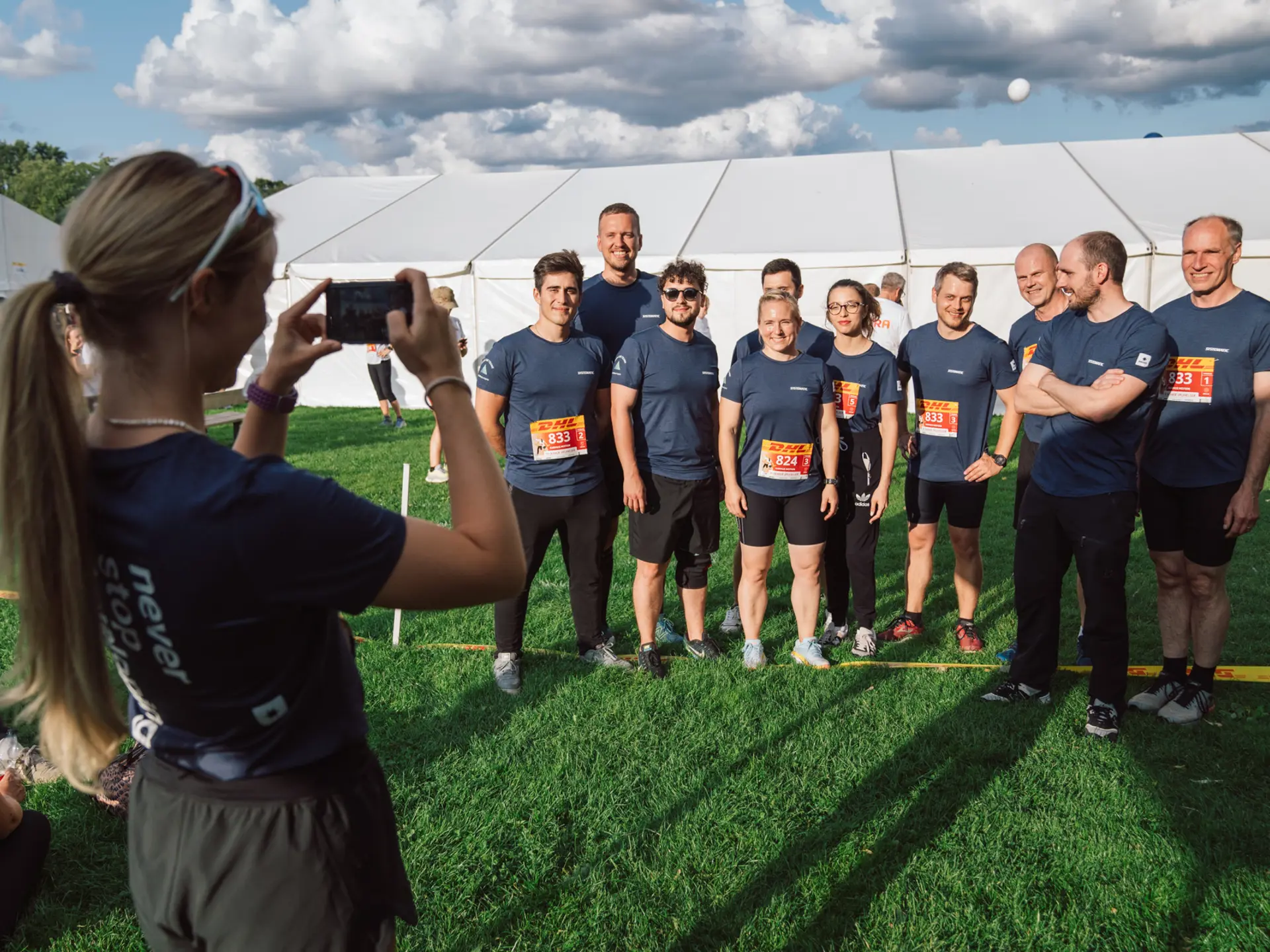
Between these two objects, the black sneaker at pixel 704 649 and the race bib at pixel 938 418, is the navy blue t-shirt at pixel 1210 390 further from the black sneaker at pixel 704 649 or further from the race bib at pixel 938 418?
the black sneaker at pixel 704 649

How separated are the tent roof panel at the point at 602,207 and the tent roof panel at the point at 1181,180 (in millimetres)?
6517

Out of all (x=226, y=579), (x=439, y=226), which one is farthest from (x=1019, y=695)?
(x=439, y=226)

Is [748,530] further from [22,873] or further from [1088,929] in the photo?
[22,873]

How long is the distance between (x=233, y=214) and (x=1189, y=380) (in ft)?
13.7

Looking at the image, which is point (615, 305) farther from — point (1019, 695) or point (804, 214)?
point (804, 214)

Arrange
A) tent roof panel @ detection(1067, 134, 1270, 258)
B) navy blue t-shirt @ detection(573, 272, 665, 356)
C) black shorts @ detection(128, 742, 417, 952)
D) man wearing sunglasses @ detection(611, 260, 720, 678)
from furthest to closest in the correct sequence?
tent roof panel @ detection(1067, 134, 1270, 258)
navy blue t-shirt @ detection(573, 272, 665, 356)
man wearing sunglasses @ detection(611, 260, 720, 678)
black shorts @ detection(128, 742, 417, 952)

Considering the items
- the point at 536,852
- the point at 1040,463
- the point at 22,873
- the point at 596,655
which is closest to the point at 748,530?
the point at 596,655

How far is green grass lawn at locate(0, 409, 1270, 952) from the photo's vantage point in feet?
9.28

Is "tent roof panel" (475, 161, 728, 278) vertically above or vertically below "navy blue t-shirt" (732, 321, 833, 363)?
above

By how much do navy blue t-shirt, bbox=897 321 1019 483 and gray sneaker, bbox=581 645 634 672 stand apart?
1970 mm

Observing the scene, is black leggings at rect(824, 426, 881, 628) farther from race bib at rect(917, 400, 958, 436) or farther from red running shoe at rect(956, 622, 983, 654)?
red running shoe at rect(956, 622, 983, 654)

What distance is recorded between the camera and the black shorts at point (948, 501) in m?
5.00

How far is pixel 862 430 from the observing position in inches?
204

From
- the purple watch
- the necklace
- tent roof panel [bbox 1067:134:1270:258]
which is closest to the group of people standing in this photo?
the purple watch
